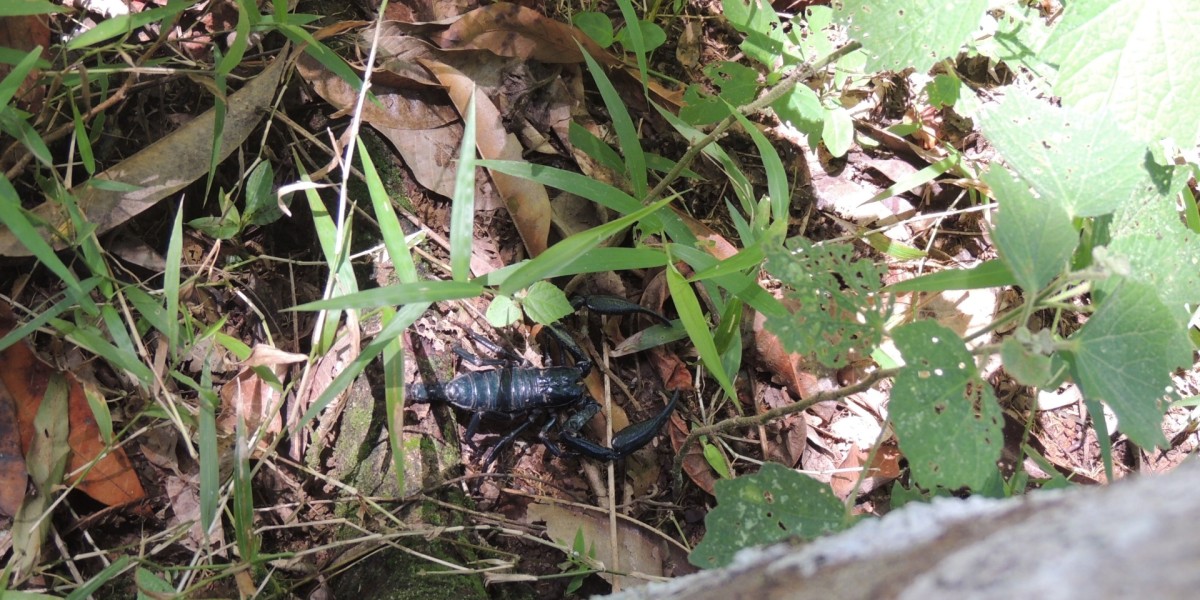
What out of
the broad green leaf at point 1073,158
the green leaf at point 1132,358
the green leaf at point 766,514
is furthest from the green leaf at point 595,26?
the green leaf at point 1132,358

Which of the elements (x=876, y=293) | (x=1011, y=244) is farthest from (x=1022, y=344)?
(x=876, y=293)

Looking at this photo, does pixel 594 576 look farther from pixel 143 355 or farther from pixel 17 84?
pixel 17 84

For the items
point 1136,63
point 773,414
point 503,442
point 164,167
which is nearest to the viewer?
point 1136,63

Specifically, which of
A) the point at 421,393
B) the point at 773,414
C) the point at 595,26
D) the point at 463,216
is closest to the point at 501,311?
the point at 463,216

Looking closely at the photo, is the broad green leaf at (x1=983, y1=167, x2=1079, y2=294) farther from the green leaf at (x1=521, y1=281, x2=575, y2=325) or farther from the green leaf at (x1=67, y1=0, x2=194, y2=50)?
the green leaf at (x1=67, y1=0, x2=194, y2=50)

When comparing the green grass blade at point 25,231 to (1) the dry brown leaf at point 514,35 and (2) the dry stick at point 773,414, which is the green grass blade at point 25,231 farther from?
(2) the dry stick at point 773,414

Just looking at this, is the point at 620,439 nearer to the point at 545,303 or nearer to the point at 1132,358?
the point at 545,303
